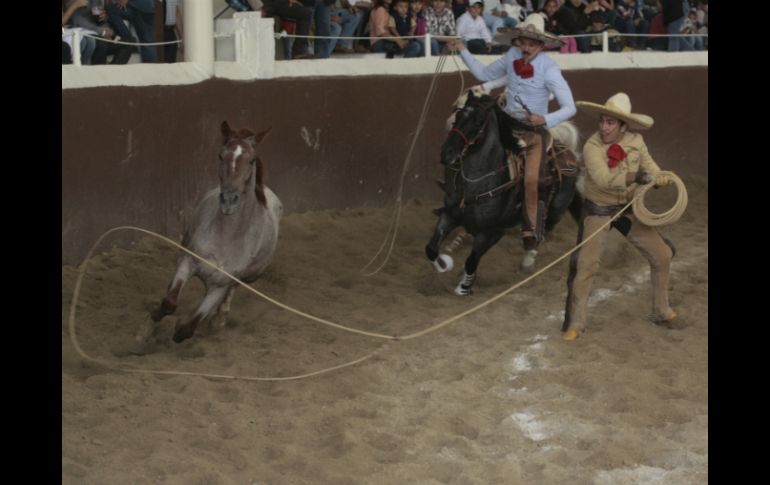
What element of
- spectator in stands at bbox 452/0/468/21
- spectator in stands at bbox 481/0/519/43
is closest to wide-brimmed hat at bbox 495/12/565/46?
spectator in stands at bbox 452/0/468/21

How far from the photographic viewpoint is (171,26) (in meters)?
10.9

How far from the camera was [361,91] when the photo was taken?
11523mm

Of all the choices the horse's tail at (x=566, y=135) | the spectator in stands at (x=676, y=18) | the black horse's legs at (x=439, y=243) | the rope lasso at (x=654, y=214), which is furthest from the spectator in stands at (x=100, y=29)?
the spectator in stands at (x=676, y=18)

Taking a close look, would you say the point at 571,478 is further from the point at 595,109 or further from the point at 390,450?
the point at 595,109

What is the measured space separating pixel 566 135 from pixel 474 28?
139 inches

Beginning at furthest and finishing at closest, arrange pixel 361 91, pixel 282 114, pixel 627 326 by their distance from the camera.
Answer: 1. pixel 361 91
2. pixel 282 114
3. pixel 627 326

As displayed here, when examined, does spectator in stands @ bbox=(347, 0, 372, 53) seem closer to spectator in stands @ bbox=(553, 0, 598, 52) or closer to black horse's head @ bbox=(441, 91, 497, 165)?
spectator in stands @ bbox=(553, 0, 598, 52)

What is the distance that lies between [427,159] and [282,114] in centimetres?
207

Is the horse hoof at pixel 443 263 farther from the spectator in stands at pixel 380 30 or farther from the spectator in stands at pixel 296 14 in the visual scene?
the spectator in stands at pixel 380 30

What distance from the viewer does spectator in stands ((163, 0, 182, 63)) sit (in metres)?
10.8

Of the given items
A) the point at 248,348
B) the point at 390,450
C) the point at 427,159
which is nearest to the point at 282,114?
the point at 427,159

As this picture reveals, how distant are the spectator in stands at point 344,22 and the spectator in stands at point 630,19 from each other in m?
4.63

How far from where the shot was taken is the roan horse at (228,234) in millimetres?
7164

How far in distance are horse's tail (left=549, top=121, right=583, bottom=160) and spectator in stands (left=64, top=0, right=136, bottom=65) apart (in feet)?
12.6
